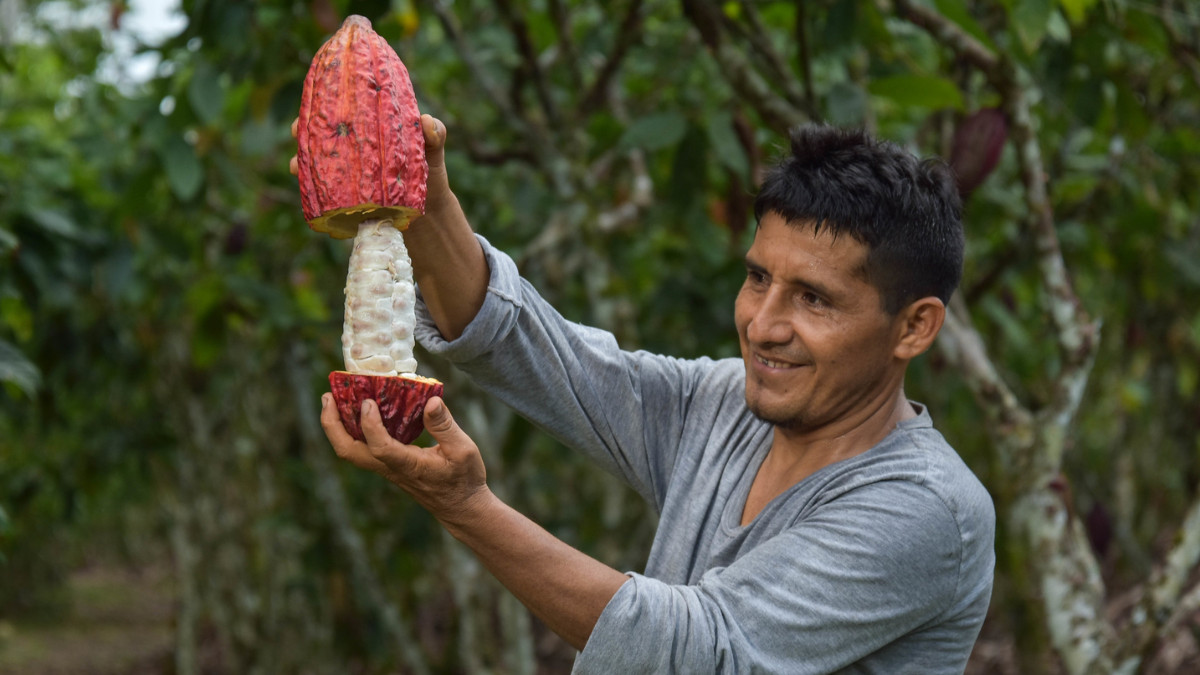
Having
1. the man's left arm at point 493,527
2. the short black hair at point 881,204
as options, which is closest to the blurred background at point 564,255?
the short black hair at point 881,204

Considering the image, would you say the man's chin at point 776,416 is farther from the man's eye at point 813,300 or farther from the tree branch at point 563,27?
the tree branch at point 563,27

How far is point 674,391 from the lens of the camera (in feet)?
5.38

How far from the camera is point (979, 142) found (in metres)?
2.28

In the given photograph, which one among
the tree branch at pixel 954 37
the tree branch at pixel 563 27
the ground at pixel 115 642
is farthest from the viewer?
the ground at pixel 115 642

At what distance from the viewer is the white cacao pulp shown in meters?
1.19

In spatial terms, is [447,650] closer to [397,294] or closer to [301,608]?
[301,608]

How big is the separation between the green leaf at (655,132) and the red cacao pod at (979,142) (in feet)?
1.95

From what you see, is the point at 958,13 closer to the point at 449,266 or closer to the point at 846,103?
the point at 846,103

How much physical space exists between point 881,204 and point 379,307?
60 centimetres

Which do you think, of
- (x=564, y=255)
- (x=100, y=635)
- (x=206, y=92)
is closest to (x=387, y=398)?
(x=206, y=92)

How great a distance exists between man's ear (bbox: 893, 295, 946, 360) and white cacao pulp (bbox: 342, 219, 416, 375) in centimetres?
61

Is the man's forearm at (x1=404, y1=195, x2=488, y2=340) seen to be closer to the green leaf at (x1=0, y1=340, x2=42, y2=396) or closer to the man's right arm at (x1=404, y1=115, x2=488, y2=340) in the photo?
the man's right arm at (x1=404, y1=115, x2=488, y2=340)

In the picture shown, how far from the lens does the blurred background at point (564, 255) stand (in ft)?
7.39

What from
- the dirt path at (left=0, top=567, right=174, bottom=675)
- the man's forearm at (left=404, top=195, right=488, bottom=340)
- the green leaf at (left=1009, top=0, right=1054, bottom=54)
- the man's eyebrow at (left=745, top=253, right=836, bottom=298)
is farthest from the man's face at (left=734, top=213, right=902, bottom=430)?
the dirt path at (left=0, top=567, right=174, bottom=675)
